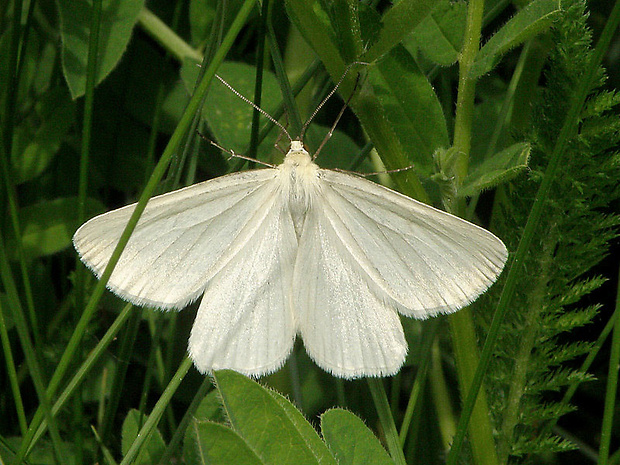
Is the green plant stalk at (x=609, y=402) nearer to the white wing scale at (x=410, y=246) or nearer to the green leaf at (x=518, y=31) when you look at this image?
the white wing scale at (x=410, y=246)

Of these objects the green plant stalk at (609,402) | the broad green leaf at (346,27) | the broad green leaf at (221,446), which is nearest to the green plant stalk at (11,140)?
the broad green leaf at (346,27)

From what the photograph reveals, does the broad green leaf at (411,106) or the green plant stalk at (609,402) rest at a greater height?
the broad green leaf at (411,106)

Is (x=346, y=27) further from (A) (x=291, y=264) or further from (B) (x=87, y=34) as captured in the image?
(B) (x=87, y=34)

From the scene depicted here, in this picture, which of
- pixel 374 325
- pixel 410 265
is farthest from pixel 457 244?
pixel 374 325

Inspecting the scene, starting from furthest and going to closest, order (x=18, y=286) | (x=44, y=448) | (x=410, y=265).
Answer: (x=18, y=286), (x=44, y=448), (x=410, y=265)

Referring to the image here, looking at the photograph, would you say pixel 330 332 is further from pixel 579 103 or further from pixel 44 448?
pixel 44 448
